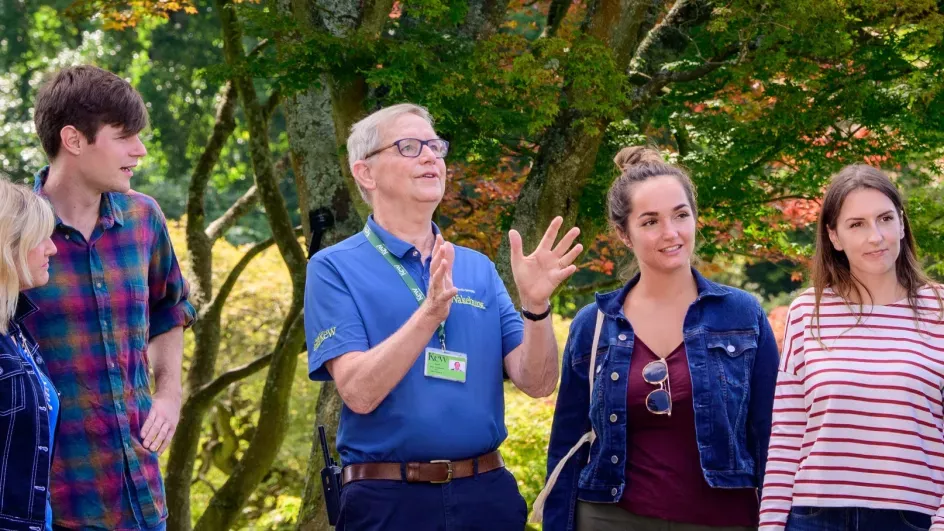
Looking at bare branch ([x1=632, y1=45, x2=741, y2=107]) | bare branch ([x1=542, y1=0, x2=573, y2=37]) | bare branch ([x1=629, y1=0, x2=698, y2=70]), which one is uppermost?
bare branch ([x1=542, y1=0, x2=573, y2=37])

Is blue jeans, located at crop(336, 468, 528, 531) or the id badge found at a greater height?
the id badge

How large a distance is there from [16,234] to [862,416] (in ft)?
7.40

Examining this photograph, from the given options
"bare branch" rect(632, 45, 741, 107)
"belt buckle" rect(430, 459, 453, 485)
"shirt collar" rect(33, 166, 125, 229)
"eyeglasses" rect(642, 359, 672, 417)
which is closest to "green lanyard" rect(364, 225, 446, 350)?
"belt buckle" rect(430, 459, 453, 485)

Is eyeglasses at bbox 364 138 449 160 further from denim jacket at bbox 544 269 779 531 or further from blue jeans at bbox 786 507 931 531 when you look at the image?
blue jeans at bbox 786 507 931 531

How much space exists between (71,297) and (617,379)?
1.58 meters

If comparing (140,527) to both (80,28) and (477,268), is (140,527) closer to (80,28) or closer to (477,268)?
(477,268)

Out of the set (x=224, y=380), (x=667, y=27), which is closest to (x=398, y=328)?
(x=667, y=27)

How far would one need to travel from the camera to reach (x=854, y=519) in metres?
2.99

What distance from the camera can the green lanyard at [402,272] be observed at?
326 centimetres

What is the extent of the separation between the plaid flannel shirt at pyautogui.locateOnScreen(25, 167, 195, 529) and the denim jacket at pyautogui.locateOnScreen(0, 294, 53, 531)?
0.31m

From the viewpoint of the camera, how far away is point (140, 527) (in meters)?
3.20

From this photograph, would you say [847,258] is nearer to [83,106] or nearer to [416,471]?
[416,471]

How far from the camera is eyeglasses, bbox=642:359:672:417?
3.22m

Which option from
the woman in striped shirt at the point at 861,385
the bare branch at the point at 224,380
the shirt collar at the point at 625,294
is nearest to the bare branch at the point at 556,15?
the bare branch at the point at 224,380
